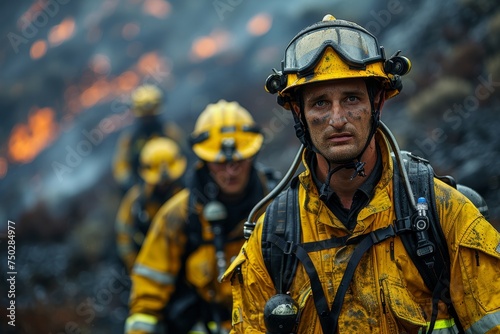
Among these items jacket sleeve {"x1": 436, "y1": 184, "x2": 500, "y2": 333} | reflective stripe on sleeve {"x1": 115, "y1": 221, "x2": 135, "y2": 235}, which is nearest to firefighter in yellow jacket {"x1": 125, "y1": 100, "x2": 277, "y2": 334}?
jacket sleeve {"x1": 436, "y1": 184, "x2": 500, "y2": 333}

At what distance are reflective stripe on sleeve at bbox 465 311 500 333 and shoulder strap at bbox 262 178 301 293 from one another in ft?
2.39

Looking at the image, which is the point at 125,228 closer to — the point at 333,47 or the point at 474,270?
the point at 333,47

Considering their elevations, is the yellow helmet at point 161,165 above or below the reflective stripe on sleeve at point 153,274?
above

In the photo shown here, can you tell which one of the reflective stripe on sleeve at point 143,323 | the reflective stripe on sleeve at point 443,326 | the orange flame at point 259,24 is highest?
the orange flame at point 259,24

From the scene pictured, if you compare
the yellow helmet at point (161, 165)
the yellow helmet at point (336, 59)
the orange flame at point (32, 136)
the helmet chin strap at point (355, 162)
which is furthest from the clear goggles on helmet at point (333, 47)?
the orange flame at point (32, 136)

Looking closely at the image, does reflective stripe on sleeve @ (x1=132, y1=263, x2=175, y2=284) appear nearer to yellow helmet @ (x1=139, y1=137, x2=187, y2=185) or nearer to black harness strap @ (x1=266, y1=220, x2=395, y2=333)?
black harness strap @ (x1=266, y1=220, x2=395, y2=333)

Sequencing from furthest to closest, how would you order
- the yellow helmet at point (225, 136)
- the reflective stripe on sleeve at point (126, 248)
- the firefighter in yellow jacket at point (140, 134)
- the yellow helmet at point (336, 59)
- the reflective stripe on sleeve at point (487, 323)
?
1. the firefighter in yellow jacket at point (140, 134)
2. the reflective stripe on sleeve at point (126, 248)
3. the yellow helmet at point (225, 136)
4. the yellow helmet at point (336, 59)
5. the reflective stripe on sleeve at point (487, 323)

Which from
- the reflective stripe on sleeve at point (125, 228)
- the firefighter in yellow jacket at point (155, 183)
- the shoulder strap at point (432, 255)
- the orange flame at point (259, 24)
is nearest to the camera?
the shoulder strap at point (432, 255)

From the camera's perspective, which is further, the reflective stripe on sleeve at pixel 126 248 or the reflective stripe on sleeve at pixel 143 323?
the reflective stripe on sleeve at pixel 126 248

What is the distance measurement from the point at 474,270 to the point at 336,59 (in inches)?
37.9

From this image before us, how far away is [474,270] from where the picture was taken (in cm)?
289

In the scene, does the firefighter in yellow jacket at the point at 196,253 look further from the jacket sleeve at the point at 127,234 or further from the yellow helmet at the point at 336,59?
the jacket sleeve at the point at 127,234

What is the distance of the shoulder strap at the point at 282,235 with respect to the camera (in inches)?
124

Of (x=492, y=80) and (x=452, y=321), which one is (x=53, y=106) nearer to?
Result: (x=492, y=80)
